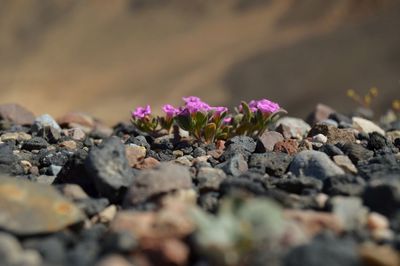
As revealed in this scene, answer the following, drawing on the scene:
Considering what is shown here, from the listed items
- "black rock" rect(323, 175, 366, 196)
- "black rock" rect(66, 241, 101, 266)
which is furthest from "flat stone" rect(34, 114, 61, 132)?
"black rock" rect(66, 241, 101, 266)

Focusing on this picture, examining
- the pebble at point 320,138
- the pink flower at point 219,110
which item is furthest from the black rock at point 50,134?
the pebble at point 320,138

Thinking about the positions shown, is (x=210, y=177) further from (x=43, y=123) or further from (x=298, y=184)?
(x=43, y=123)

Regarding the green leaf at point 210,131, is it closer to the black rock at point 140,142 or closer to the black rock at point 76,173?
the black rock at point 140,142

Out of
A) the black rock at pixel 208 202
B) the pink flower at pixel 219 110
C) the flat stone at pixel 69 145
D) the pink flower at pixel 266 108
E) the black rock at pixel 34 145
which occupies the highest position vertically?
the pink flower at pixel 266 108

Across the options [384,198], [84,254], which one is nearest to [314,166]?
[384,198]

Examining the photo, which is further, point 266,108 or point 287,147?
point 266,108

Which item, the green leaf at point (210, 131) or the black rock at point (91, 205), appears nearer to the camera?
the black rock at point (91, 205)
